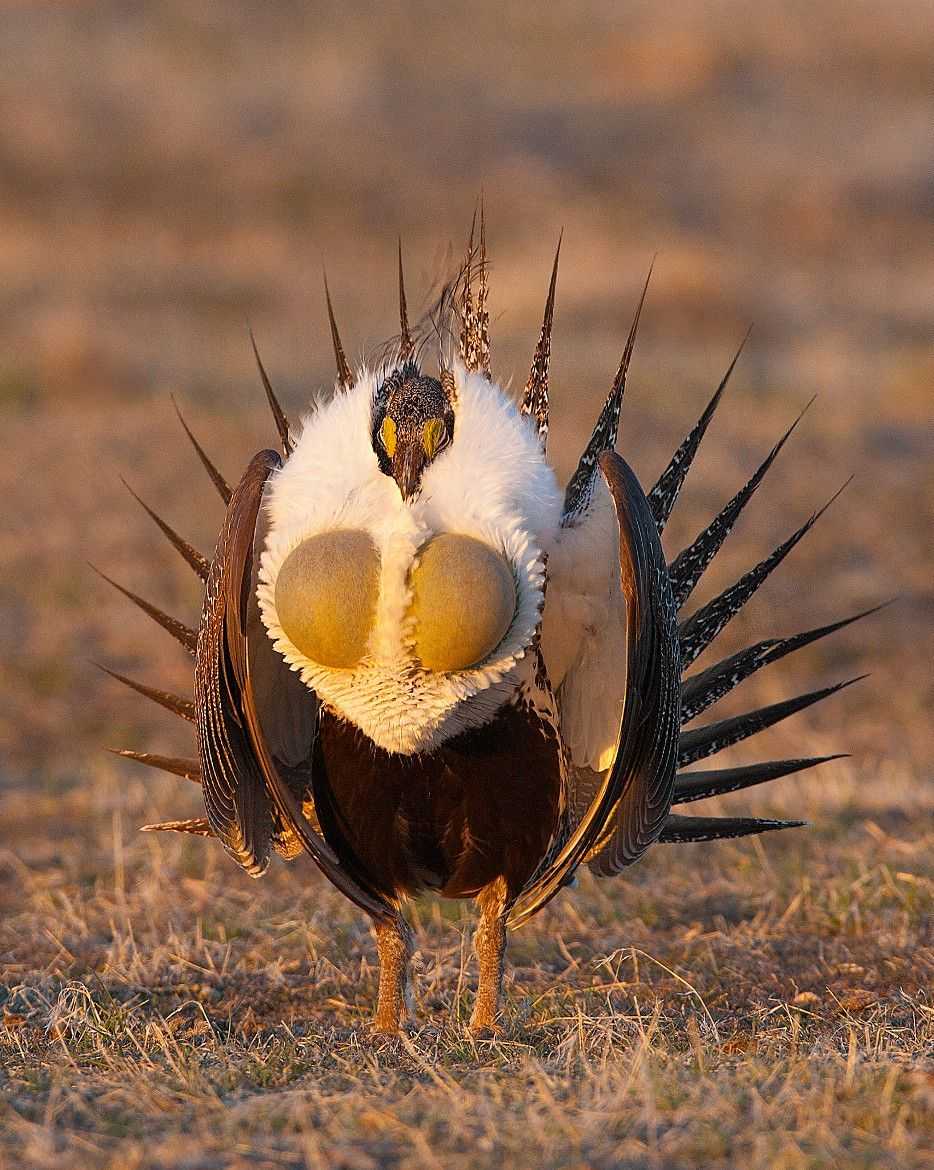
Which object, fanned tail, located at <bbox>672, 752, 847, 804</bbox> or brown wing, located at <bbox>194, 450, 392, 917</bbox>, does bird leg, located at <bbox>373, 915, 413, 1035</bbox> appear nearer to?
brown wing, located at <bbox>194, 450, 392, 917</bbox>

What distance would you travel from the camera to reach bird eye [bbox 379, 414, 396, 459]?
9.54 feet

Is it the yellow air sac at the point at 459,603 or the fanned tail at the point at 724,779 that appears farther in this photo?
the fanned tail at the point at 724,779

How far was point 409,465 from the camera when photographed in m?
2.89

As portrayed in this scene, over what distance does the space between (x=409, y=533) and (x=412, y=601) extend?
0.12 m

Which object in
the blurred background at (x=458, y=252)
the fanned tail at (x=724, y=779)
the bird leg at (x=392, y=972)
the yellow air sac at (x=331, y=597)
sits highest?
the blurred background at (x=458, y=252)

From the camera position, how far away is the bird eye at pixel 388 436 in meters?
2.91

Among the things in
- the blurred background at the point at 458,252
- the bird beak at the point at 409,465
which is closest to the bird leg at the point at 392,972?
the bird beak at the point at 409,465

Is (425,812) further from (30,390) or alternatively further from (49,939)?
(30,390)

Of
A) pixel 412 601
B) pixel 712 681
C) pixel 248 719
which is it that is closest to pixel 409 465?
pixel 412 601

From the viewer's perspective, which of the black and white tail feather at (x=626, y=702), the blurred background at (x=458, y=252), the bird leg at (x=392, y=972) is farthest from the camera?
→ the blurred background at (x=458, y=252)

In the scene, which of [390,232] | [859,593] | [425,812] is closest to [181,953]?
[425,812]

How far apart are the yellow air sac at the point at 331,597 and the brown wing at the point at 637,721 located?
1.36 ft

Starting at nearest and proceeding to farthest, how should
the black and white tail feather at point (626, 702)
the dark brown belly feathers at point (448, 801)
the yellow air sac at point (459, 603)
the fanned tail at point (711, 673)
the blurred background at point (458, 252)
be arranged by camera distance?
the yellow air sac at point (459, 603)
the black and white tail feather at point (626, 702)
the dark brown belly feathers at point (448, 801)
the fanned tail at point (711, 673)
the blurred background at point (458, 252)

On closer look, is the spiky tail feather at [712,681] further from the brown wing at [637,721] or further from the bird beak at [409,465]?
the bird beak at [409,465]
